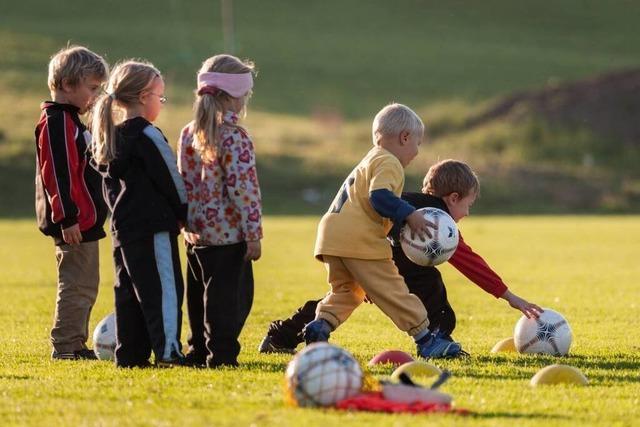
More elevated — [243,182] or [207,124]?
[207,124]

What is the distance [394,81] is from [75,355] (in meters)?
68.3

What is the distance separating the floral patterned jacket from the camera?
8688 millimetres

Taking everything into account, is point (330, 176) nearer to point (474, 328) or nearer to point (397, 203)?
point (474, 328)

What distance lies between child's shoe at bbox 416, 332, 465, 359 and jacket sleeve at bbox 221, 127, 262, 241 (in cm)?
176

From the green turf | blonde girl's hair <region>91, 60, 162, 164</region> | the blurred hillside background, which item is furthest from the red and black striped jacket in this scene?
the green turf

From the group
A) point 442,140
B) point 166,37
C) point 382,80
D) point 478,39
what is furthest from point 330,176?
point 478,39

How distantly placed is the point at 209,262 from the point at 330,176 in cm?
3715

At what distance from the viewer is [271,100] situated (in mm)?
69000

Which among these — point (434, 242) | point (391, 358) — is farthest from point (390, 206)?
point (391, 358)

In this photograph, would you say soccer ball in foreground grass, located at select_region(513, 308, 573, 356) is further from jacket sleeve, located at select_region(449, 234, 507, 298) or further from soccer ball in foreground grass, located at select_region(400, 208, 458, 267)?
soccer ball in foreground grass, located at select_region(400, 208, 458, 267)

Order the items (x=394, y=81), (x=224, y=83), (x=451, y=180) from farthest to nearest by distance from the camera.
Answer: (x=394, y=81) → (x=451, y=180) → (x=224, y=83)

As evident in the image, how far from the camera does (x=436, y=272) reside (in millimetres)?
10531

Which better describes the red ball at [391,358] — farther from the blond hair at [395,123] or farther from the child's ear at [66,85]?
the child's ear at [66,85]

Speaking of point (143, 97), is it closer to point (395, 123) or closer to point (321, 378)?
point (395, 123)
